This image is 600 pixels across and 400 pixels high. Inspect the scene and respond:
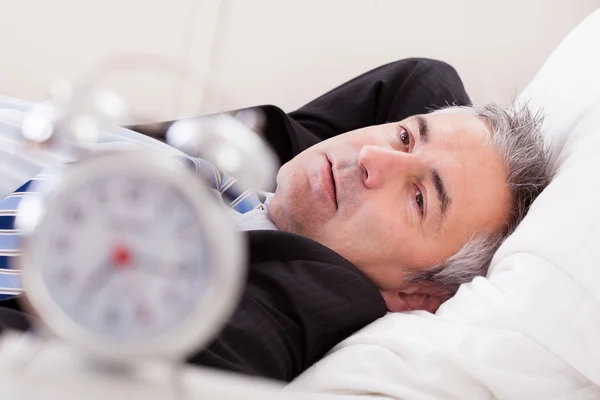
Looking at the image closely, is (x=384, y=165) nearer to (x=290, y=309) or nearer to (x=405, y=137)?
(x=405, y=137)

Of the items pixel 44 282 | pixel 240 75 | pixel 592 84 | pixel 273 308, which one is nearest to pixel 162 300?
pixel 44 282

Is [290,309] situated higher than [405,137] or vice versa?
[405,137]

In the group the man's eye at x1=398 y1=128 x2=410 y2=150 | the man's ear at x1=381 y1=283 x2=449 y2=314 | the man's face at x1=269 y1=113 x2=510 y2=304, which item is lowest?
the man's ear at x1=381 y1=283 x2=449 y2=314

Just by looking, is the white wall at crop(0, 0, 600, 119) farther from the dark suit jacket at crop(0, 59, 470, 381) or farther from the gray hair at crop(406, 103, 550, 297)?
the dark suit jacket at crop(0, 59, 470, 381)

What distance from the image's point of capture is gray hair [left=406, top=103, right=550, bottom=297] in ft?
3.32

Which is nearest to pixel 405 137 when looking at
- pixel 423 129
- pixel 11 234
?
pixel 423 129

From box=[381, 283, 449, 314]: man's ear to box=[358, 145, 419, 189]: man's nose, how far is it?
158 millimetres

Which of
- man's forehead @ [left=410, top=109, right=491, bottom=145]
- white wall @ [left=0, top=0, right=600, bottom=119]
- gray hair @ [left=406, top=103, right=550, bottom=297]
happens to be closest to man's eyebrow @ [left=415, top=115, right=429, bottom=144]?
man's forehead @ [left=410, top=109, right=491, bottom=145]

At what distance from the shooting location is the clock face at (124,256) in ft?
1.22

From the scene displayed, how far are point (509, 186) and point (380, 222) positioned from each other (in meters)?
0.21

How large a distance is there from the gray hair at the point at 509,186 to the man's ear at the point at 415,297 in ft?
0.04

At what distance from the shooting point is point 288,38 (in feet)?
5.51

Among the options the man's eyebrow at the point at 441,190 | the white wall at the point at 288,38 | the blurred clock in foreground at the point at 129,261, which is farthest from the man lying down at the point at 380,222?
the white wall at the point at 288,38

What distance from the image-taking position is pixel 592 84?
1119 mm
